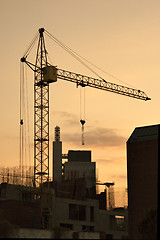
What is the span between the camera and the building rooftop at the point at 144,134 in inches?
3873

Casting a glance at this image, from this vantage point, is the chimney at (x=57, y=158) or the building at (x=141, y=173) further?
the chimney at (x=57, y=158)

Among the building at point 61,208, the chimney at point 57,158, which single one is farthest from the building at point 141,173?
the chimney at point 57,158

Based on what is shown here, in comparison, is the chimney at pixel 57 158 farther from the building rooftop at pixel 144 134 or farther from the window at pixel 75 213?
the building rooftop at pixel 144 134

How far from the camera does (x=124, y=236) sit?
10350 cm

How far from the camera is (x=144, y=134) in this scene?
100062mm

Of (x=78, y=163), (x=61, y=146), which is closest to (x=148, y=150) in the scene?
(x=61, y=146)

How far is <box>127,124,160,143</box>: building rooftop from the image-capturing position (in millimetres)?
98375

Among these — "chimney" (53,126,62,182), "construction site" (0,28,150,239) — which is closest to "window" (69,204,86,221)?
"construction site" (0,28,150,239)

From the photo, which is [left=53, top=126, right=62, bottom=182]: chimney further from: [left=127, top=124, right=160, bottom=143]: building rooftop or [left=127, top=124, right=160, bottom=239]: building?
[left=127, top=124, right=160, bottom=239]: building

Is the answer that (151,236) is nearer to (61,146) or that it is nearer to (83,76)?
(83,76)

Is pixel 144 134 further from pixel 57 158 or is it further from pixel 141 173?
pixel 57 158

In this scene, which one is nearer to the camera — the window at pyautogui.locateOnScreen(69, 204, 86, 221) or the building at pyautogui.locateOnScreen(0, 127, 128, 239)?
the building at pyautogui.locateOnScreen(0, 127, 128, 239)

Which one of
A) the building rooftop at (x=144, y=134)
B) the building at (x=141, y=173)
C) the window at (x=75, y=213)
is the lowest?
the window at (x=75, y=213)

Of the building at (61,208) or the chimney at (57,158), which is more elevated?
the chimney at (57,158)
